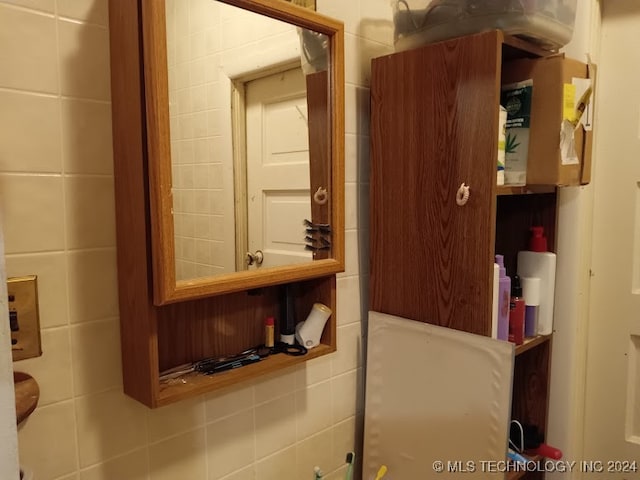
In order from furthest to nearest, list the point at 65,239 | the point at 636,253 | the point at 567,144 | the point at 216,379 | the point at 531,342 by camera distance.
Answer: the point at 636,253, the point at 531,342, the point at 567,144, the point at 216,379, the point at 65,239

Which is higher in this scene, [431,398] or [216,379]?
[216,379]

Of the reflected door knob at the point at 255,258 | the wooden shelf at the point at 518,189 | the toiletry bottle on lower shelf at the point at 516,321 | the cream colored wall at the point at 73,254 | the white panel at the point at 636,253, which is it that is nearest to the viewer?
the cream colored wall at the point at 73,254

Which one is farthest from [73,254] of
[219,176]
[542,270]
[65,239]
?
[542,270]

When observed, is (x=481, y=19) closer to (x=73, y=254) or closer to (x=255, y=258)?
(x=255, y=258)

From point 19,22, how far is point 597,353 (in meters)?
1.64

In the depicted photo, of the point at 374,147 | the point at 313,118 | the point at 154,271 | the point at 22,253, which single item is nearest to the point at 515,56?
the point at 374,147

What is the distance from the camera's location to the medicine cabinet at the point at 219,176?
2.38ft

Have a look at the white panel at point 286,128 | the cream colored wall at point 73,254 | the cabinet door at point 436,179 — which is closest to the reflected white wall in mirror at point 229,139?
the white panel at point 286,128

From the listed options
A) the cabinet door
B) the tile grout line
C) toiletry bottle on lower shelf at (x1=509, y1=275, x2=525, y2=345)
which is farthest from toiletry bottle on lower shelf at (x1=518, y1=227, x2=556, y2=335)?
the tile grout line

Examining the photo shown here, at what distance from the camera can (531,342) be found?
4.01ft

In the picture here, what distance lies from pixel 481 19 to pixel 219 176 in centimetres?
62

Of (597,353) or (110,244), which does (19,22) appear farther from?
(597,353)

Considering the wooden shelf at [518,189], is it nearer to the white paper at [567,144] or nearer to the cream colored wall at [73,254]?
the white paper at [567,144]

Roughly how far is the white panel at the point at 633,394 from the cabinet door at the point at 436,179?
73 cm
